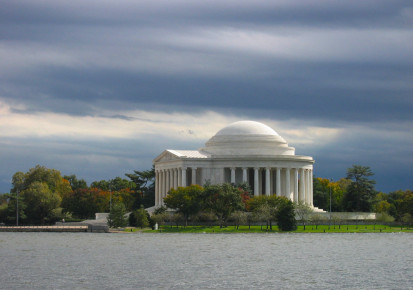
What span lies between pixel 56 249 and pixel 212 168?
77616mm

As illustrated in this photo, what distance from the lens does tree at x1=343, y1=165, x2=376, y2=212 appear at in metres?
181

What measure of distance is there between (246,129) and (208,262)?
3939 inches

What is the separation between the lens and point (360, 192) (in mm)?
182125

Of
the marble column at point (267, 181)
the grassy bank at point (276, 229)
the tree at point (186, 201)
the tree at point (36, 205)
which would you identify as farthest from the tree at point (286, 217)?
the tree at point (36, 205)

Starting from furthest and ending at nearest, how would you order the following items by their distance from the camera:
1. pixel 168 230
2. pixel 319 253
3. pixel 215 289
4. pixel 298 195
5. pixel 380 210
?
pixel 298 195, pixel 380 210, pixel 168 230, pixel 319 253, pixel 215 289

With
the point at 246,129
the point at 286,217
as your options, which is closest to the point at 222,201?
the point at 286,217

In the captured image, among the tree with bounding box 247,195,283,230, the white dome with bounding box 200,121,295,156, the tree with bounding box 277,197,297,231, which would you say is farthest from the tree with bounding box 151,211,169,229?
the white dome with bounding box 200,121,295,156

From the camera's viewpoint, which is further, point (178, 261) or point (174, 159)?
point (174, 159)

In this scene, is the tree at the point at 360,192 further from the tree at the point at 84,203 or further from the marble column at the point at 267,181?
the tree at the point at 84,203

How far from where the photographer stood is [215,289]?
70.2 metres

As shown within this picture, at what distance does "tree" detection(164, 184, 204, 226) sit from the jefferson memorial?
22113 millimetres

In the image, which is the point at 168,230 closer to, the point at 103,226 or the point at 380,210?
the point at 103,226

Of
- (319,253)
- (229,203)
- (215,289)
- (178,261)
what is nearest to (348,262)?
(319,253)

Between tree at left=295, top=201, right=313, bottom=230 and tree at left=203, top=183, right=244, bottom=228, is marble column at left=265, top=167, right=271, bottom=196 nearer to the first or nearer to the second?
tree at left=295, top=201, right=313, bottom=230
